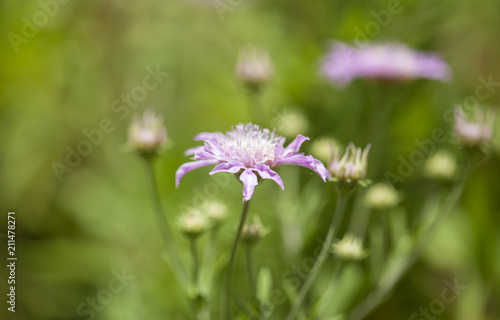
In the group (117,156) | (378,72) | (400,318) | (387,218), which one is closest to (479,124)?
(378,72)

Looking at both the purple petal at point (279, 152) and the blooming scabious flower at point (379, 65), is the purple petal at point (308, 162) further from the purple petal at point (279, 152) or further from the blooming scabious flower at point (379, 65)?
the blooming scabious flower at point (379, 65)

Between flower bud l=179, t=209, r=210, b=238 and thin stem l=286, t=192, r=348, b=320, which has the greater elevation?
flower bud l=179, t=209, r=210, b=238

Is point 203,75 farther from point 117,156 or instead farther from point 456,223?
point 456,223

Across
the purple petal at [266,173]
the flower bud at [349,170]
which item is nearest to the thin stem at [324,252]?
the flower bud at [349,170]

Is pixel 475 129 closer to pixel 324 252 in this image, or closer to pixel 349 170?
pixel 349 170

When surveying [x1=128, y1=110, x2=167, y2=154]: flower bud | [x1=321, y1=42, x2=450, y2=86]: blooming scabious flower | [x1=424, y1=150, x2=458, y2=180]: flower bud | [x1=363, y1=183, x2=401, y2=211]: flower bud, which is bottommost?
[x1=363, y1=183, x2=401, y2=211]: flower bud

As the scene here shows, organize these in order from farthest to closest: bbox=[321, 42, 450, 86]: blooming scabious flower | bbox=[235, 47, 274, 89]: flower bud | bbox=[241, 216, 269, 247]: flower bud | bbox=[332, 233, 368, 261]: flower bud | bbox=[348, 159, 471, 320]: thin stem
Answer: bbox=[321, 42, 450, 86]: blooming scabious flower → bbox=[235, 47, 274, 89]: flower bud → bbox=[348, 159, 471, 320]: thin stem → bbox=[332, 233, 368, 261]: flower bud → bbox=[241, 216, 269, 247]: flower bud

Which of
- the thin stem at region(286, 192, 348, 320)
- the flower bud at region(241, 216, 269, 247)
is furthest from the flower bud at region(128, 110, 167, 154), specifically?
the thin stem at region(286, 192, 348, 320)

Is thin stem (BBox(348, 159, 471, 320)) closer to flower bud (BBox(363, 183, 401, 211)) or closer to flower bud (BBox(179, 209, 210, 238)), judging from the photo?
flower bud (BBox(363, 183, 401, 211))
